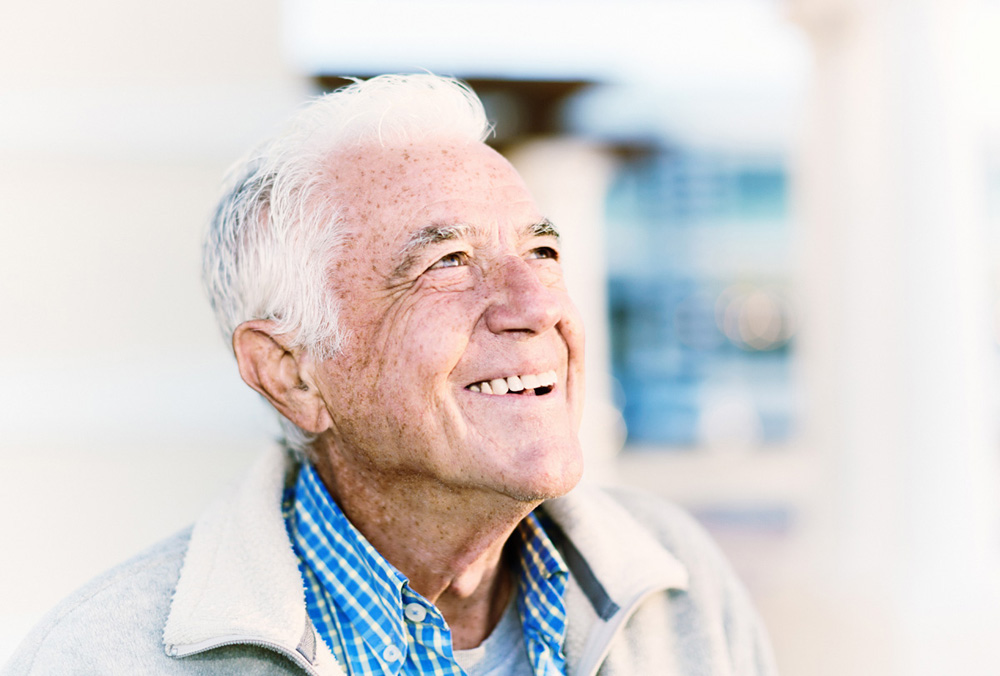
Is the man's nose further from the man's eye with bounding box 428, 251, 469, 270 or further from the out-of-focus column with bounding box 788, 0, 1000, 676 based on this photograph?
the out-of-focus column with bounding box 788, 0, 1000, 676

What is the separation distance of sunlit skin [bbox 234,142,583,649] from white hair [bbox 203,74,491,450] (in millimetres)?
25

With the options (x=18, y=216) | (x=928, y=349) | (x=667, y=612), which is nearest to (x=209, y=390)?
(x=18, y=216)

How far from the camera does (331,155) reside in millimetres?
1264

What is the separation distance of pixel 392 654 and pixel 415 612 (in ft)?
0.21

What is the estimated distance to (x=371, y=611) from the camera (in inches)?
46.0

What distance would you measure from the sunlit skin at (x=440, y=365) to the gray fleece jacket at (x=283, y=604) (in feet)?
0.53

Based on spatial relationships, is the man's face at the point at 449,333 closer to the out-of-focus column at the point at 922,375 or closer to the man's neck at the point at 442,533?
the man's neck at the point at 442,533

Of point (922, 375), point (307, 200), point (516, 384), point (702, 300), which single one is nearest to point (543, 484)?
point (516, 384)

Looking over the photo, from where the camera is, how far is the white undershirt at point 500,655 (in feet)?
4.16

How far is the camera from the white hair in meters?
1.23

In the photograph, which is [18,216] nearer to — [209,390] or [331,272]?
[209,390]

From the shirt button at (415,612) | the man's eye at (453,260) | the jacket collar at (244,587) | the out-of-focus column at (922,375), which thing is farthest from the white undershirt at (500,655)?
the out-of-focus column at (922,375)

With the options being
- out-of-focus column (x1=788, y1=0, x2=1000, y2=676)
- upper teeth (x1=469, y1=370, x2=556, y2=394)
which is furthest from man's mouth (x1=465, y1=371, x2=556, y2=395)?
out-of-focus column (x1=788, y1=0, x2=1000, y2=676)

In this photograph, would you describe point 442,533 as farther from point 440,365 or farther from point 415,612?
point 440,365
